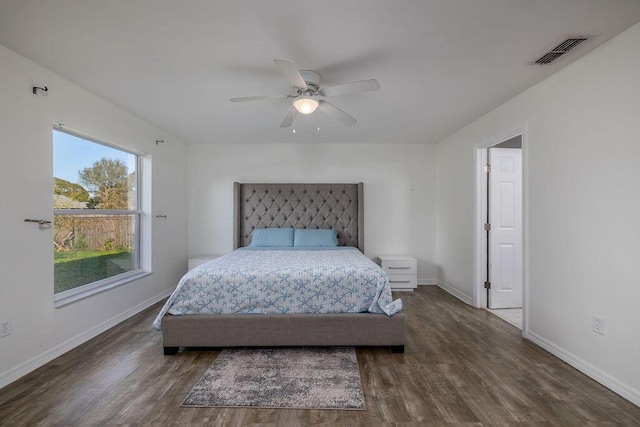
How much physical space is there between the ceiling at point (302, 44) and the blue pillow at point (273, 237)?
6.36 ft

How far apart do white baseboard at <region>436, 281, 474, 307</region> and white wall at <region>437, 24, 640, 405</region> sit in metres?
1.10

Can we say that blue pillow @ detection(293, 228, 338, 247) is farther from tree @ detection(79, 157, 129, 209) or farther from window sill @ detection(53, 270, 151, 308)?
tree @ detection(79, 157, 129, 209)

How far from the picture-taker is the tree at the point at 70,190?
2.71 meters

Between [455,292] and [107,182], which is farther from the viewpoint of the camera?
[455,292]

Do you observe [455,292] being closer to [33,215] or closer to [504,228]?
[504,228]

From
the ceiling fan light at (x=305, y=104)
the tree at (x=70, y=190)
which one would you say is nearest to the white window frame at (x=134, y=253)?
the tree at (x=70, y=190)

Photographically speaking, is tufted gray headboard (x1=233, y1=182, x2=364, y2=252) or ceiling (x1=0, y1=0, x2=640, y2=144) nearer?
ceiling (x1=0, y1=0, x2=640, y2=144)

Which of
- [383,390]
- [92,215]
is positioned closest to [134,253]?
[92,215]

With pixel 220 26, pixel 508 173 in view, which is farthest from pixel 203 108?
pixel 508 173

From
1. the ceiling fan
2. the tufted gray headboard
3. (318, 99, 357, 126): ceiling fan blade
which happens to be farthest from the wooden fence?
(318, 99, 357, 126): ceiling fan blade

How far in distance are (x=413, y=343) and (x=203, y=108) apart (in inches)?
130

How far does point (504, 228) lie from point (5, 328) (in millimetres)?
4893

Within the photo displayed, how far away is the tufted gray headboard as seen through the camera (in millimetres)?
4773

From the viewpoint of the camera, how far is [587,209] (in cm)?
222
